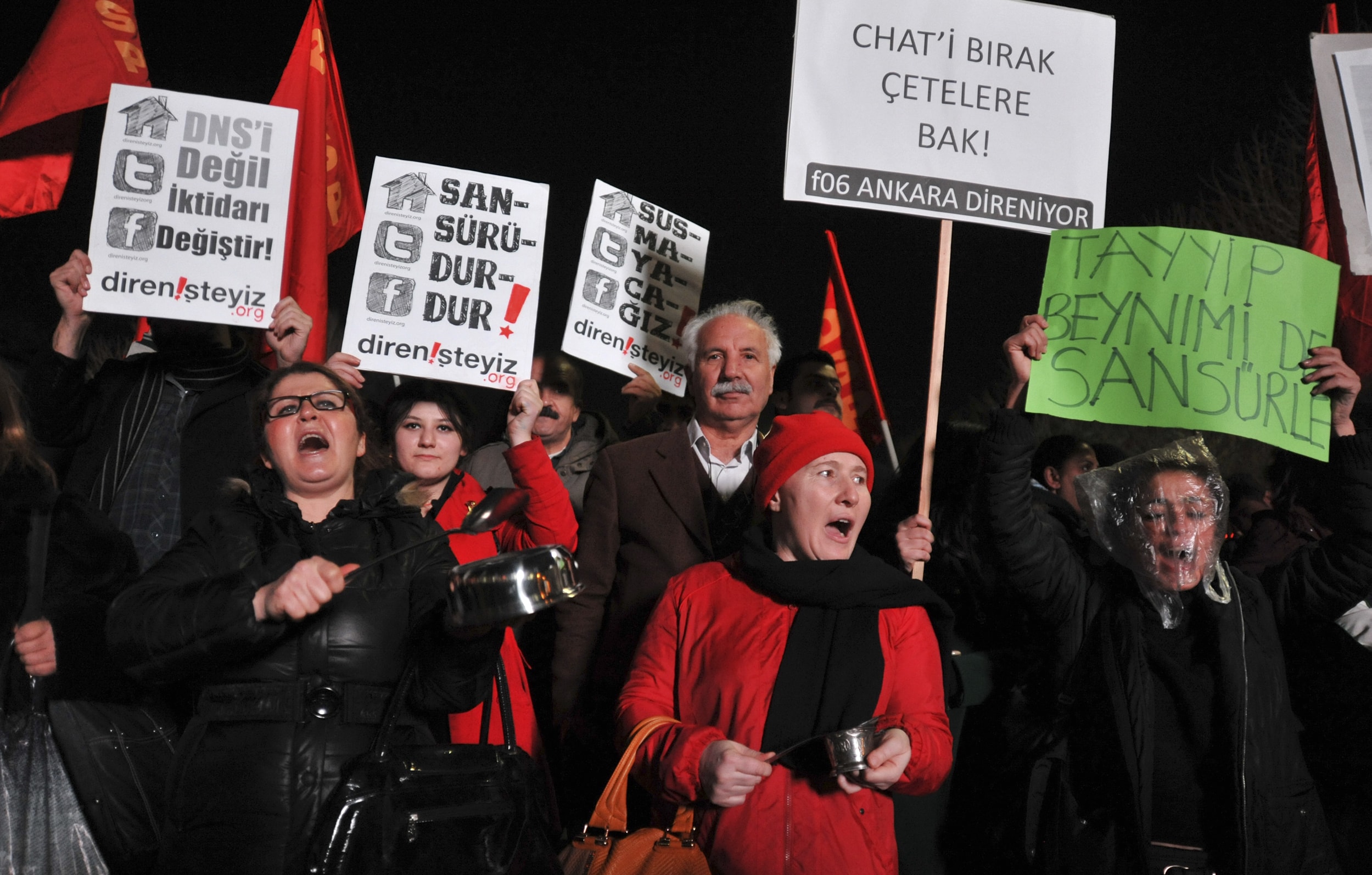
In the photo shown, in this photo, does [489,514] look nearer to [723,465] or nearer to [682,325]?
[723,465]

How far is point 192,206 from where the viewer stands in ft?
14.5

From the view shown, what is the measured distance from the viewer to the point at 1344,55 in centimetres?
467

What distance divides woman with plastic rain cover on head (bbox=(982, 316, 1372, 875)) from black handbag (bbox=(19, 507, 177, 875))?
7.23 ft

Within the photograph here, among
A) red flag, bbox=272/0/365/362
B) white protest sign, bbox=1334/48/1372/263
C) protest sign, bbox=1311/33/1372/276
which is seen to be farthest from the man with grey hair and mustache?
white protest sign, bbox=1334/48/1372/263

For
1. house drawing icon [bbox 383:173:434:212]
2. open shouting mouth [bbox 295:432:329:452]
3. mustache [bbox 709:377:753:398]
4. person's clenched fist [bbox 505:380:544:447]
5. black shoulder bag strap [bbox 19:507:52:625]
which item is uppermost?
house drawing icon [bbox 383:173:434:212]

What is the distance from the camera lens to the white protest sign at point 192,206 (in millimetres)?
4301

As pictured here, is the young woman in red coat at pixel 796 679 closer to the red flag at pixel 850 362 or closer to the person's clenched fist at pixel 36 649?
the person's clenched fist at pixel 36 649

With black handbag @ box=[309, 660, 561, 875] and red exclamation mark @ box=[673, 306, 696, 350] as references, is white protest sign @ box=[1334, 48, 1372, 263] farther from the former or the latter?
black handbag @ box=[309, 660, 561, 875]

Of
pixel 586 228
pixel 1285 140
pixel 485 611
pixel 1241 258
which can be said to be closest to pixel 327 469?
pixel 485 611

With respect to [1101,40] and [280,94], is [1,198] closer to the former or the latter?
[280,94]

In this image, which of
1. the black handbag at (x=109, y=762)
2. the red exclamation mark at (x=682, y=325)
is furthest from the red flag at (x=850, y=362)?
the black handbag at (x=109, y=762)

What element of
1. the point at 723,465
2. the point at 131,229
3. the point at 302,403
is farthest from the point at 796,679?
the point at 131,229

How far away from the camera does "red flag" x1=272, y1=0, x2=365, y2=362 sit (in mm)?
5074

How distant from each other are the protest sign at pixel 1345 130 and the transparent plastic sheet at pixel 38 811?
14.1ft
